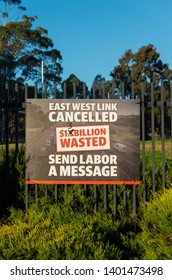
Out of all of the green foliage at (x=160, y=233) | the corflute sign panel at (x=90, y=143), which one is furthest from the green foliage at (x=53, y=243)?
the corflute sign panel at (x=90, y=143)

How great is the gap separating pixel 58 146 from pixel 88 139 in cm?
43

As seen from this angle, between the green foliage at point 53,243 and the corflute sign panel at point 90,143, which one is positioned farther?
the corflute sign panel at point 90,143

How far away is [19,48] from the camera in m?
46.8

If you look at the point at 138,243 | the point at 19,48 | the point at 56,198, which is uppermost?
the point at 19,48

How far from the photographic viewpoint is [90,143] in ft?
20.8

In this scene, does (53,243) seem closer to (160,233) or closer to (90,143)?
(160,233)

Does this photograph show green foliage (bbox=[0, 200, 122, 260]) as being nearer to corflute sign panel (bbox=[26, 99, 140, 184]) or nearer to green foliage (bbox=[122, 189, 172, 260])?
green foliage (bbox=[122, 189, 172, 260])

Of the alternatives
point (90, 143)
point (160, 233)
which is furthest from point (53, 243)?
point (90, 143)

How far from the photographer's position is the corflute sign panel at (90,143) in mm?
6312

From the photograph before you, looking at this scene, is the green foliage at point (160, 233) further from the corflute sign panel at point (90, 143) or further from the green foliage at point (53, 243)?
the corflute sign panel at point (90, 143)

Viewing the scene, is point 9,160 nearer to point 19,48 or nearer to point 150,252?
point 150,252

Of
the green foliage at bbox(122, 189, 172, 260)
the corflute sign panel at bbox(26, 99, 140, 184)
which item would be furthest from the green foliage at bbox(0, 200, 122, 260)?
the corflute sign panel at bbox(26, 99, 140, 184)

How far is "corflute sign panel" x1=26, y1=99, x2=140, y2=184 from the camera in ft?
20.7
